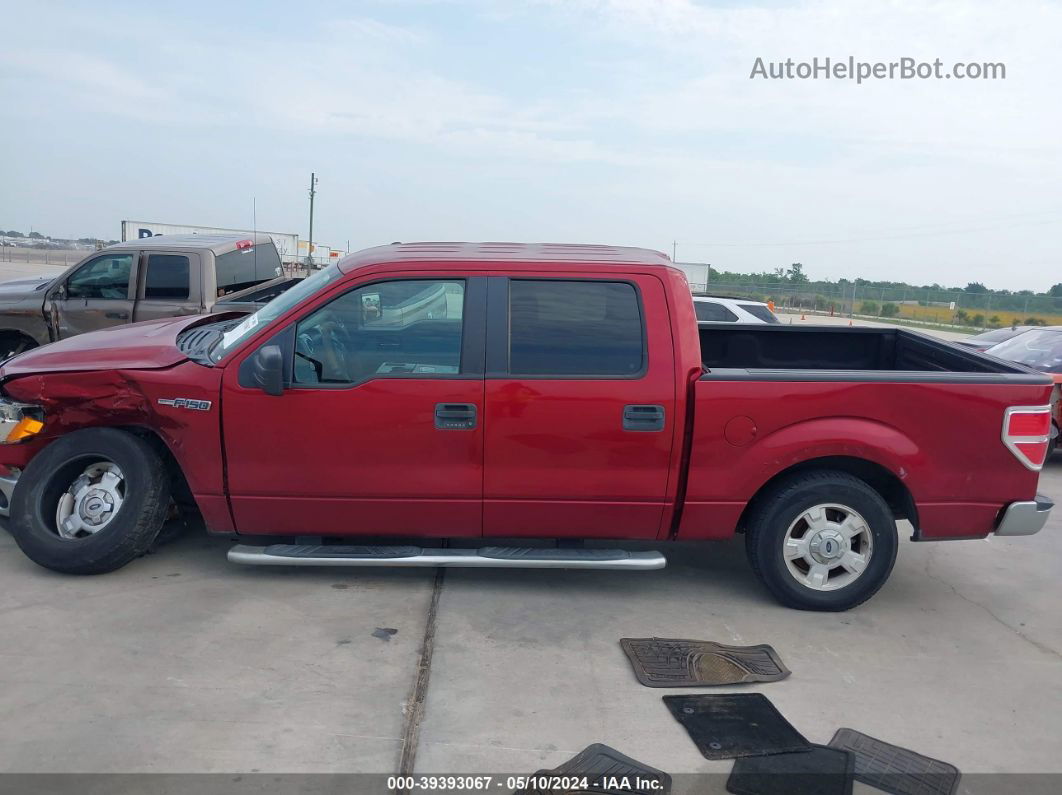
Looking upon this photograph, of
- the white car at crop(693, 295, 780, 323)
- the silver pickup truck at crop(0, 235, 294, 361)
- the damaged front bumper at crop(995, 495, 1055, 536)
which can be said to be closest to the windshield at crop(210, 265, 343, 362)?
the damaged front bumper at crop(995, 495, 1055, 536)

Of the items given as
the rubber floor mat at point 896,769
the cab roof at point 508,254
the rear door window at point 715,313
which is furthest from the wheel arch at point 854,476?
the rear door window at point 715,313

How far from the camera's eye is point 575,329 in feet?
15.3

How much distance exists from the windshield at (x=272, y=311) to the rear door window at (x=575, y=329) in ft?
3.37

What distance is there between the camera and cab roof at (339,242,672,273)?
15.6 ft

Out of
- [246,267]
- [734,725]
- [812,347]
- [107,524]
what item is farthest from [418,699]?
[246,267]

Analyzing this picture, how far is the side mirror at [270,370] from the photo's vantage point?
4441mm

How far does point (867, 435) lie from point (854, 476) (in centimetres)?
30

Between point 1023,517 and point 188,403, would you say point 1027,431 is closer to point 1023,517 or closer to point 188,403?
point 1023,517

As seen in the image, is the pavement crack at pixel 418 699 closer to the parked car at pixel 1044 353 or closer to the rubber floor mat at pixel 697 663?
the rubber floor mat at pixel 697 663

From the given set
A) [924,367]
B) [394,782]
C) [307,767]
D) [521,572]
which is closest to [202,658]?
[307,767]

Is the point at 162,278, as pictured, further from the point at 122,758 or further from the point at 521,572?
the point at 122,758

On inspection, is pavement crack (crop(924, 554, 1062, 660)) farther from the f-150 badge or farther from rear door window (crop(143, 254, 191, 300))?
rear door window (crop(143, 254, 191, 300))

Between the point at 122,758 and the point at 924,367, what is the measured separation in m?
5.06

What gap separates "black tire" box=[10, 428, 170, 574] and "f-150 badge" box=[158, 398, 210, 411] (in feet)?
1.12
